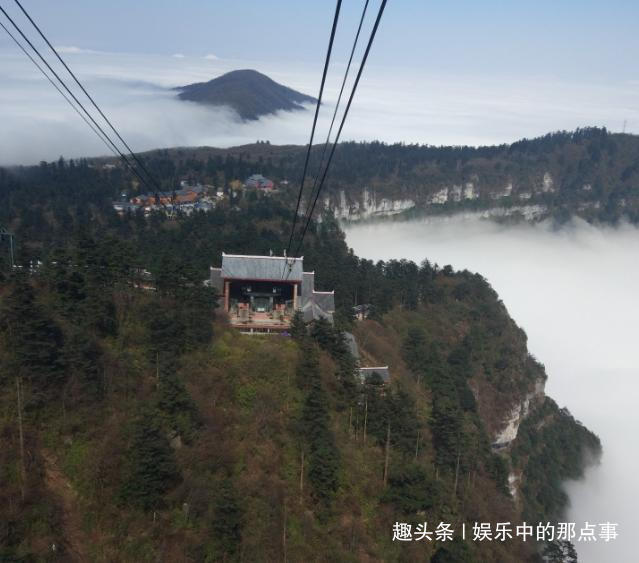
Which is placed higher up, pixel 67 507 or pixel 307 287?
pixel 307 287

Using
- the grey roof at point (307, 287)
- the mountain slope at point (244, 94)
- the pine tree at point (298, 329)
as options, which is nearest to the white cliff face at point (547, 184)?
the mountain slope at point (244, 94)

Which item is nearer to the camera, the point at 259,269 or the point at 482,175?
the point at 259,269

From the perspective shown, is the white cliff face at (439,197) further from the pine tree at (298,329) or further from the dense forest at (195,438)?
the pine tree at (298,329)

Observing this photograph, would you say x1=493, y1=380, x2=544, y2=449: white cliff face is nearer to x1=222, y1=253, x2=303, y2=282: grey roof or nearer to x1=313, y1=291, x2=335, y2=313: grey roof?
x1=313, y1=291, x2=335, y2=313: grey roof

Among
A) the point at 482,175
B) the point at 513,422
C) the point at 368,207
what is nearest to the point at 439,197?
the point at 482,175

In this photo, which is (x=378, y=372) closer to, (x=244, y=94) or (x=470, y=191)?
(x=470, y=191)

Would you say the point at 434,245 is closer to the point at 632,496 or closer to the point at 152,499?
the point at 632,496

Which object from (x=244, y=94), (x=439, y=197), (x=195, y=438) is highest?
(x=244, y=94)
